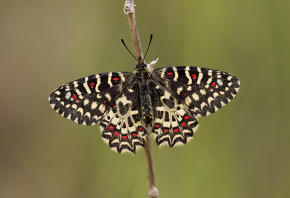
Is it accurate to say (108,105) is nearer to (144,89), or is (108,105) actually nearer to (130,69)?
(144,89)

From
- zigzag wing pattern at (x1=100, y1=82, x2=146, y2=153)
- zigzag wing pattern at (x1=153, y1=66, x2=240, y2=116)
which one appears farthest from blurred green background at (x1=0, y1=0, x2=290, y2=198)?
zigzag wing pattern at (x1=153, y1=66, x2=240, y2=116)

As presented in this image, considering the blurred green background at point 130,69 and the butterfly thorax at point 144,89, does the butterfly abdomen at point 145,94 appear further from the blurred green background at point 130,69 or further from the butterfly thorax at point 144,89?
the blurred green background at point 130,69

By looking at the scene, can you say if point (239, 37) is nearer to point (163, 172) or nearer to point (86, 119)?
point (163, 172)

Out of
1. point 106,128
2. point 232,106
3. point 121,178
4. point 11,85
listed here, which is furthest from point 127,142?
point 11,85

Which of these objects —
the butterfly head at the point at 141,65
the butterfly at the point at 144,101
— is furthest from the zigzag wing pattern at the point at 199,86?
the butterfly head at the point at 141,65

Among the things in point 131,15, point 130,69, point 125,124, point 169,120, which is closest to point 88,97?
point 125,124
